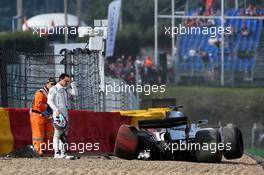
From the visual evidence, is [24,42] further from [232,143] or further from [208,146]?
[208,146]

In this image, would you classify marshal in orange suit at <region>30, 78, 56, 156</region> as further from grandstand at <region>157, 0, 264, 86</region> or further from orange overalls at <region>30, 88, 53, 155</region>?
grandstand at <region>157, 0, 264, 86</region>

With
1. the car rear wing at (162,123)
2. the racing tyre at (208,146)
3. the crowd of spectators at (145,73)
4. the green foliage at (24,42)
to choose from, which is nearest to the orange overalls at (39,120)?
the car rear wing at (162,123)

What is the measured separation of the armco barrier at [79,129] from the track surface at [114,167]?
162 centimetres

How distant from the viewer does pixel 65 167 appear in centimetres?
1945

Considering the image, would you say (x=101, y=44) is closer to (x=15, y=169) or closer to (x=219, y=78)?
(x=15, y=169)

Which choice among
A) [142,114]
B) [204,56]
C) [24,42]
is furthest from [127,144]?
[204,56]

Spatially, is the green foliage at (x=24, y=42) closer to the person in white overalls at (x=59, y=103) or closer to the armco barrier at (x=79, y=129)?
the armco barrier at (x=79, y=129)

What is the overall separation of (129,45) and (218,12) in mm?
9201

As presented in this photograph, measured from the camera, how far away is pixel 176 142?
74.6 feet

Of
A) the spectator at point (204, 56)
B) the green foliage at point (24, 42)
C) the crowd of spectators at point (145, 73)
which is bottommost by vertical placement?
the crowd of spectators at point (145, 73)

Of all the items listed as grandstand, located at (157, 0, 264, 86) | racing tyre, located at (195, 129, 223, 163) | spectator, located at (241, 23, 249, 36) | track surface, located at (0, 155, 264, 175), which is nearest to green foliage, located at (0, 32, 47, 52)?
grandstand, located at (157, 0, 264, 86)

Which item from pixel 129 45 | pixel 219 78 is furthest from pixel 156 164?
pixel 129 45

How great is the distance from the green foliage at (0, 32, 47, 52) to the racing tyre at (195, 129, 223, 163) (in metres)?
18.6

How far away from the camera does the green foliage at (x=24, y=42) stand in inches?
1629
